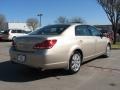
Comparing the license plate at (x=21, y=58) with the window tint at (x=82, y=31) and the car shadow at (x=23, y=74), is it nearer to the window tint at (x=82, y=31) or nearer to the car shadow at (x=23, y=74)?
the car shadow at (x=23, y=74)

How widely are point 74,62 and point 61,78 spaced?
80 cm

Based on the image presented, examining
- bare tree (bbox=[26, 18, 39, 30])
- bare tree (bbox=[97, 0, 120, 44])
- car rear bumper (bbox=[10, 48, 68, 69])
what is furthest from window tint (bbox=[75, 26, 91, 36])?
bare tree (bbox=[26, 18, 39, 30])

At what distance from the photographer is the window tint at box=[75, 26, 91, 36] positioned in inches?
328

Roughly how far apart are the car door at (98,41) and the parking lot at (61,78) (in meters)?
0.75

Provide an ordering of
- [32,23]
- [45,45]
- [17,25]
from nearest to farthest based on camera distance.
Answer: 1. [45,45]
2. [32,23]
3. [17,25]

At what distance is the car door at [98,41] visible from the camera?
9.42 metres

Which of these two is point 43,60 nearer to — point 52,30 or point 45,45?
point 45,45

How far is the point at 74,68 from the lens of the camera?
7852mm

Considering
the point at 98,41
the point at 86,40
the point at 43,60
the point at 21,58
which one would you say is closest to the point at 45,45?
the point at 43,60

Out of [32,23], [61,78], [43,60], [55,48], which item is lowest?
[61,78]

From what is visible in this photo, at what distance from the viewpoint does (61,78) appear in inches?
287

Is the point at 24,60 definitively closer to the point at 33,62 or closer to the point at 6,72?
the point at 33,62

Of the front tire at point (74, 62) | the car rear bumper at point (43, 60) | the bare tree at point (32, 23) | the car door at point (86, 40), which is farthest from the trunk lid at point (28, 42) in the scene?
the bare tree at point (32, 23)

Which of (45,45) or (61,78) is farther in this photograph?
(61,78)
